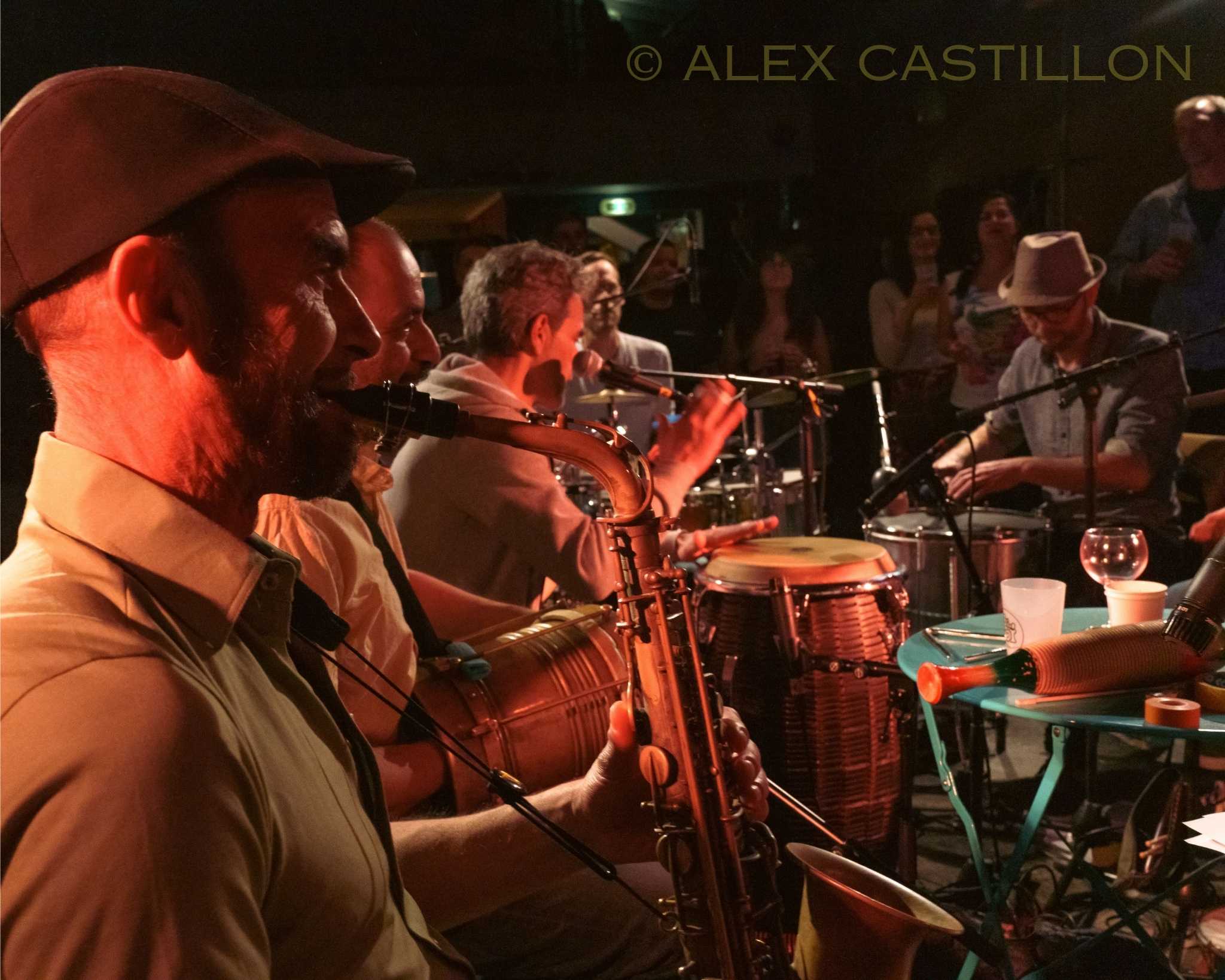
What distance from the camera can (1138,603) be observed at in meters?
2.63

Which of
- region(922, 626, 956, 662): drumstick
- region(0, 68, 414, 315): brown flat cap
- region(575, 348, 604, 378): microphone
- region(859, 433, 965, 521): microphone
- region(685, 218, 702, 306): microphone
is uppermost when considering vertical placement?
region(685, 218, 702, 306): microphone

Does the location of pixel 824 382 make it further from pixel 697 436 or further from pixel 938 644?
pixel 938 644

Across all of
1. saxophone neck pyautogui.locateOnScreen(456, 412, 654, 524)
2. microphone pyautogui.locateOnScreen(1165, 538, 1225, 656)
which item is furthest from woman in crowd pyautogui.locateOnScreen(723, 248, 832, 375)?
saxophone neck pyautogui.locateOnScreen(456, 412, 654, 524)

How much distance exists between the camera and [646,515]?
1.99m

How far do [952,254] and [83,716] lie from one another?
6.84 meters

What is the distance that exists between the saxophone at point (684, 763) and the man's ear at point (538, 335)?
6.36ft

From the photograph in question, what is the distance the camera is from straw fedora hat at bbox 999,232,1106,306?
5098 millimetres

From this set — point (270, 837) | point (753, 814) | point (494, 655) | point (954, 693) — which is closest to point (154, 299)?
point (270, 837)

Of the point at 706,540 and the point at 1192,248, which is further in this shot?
the point at 1192,248

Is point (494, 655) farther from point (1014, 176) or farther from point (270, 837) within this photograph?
point (1014, 176)

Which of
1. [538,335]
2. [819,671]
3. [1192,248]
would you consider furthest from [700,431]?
[1192,248]

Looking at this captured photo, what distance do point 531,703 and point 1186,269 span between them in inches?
207

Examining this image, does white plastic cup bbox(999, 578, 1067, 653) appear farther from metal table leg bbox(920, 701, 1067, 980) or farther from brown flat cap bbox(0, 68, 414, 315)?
brown flat cap bbox(0, 68, 414, 315)

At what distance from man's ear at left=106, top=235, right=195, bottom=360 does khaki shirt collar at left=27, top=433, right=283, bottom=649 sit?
0.14 metres
